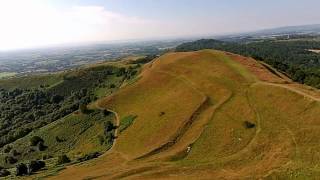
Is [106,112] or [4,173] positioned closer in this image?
[4,173]

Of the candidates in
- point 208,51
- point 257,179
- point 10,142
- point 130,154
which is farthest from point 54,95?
point 257,179

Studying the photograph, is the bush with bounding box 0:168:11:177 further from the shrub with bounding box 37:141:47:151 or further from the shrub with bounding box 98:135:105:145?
the shrub with bounding box 98:135:105:145

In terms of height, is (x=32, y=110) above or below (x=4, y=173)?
below

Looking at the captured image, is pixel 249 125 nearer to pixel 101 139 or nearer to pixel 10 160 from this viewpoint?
pixel 101 139

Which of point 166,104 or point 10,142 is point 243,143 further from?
point 10,142

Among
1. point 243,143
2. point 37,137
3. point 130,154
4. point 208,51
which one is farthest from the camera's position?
point 208,51

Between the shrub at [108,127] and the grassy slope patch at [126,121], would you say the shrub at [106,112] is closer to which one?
the shrub at [108,127]

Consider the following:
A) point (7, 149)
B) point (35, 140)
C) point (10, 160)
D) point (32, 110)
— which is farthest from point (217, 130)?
point (32, 110)

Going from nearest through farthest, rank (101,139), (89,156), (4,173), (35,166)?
1. (89,156)
2. (35,166)
3. (4,173)
4. (101,139)
